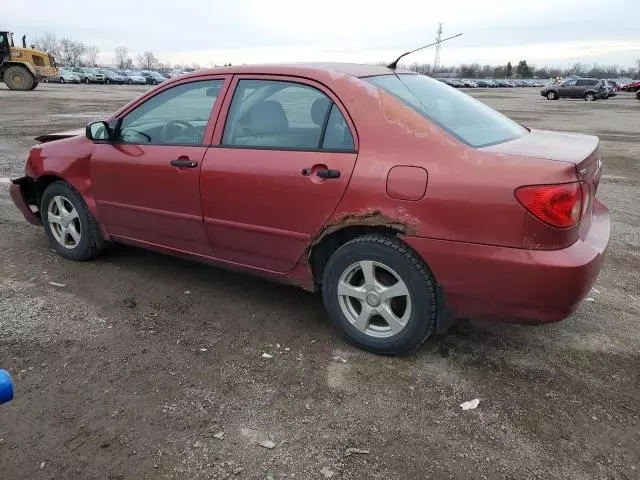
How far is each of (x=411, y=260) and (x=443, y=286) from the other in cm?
21

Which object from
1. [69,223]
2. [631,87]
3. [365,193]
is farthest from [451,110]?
[631,87]

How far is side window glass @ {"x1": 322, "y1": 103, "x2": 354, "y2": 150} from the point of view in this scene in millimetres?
3129

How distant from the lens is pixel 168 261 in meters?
4.79

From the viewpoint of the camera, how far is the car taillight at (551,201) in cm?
264

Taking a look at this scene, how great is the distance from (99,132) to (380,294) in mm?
2482

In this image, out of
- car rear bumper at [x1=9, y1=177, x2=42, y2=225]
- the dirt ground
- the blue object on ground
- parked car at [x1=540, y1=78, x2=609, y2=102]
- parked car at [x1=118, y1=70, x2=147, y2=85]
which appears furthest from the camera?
parked car at [x1=118, y1=70, x2=147, y2=85]

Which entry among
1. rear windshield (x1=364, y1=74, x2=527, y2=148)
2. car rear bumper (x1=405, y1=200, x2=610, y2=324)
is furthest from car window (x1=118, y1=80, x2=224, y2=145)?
car rear bumper (x1=405, y1=200, x2=610, y2=324)

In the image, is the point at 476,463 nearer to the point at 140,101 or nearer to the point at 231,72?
the point at 231,72

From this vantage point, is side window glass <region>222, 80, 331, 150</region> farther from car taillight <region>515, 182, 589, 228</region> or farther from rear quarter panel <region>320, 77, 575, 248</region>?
car taillight <region>515, 182, 589, 228</region>

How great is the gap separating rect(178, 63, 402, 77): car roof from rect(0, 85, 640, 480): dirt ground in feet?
5.15

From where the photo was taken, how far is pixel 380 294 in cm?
314

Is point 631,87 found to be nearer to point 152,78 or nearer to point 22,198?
point 152,78

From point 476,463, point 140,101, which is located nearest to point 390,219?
point 476,463

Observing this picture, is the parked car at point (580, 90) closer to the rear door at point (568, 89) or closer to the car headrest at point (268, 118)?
the rear door at point (568, 89)
